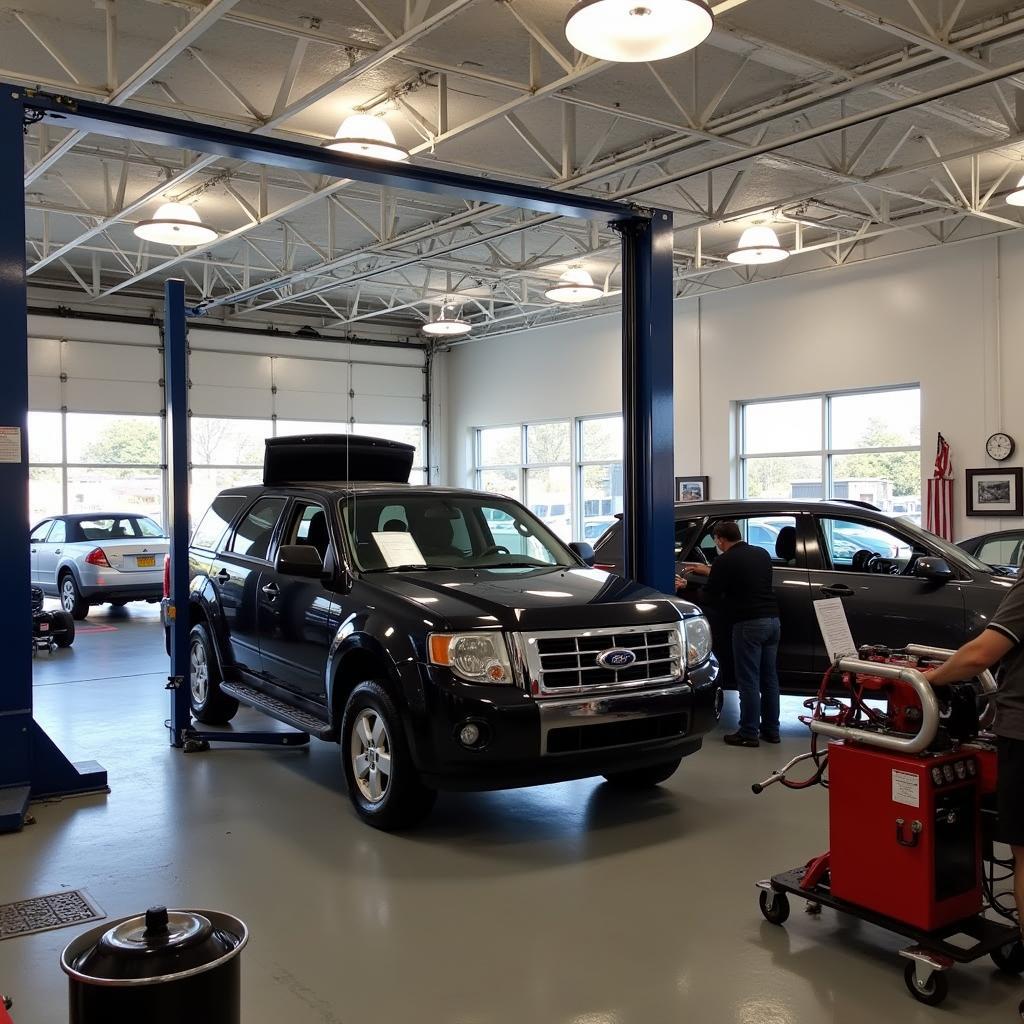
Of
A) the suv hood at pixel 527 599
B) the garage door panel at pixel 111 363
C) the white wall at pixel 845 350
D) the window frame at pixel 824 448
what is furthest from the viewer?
the garage door panel at pixel 111 363

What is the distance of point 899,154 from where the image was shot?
1260 centimetres

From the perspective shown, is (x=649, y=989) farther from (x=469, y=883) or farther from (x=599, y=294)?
(x=599, y=294)

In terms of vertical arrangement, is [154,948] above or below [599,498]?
below

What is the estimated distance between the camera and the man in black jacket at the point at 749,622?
679cm

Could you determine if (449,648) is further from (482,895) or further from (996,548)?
(996,548)

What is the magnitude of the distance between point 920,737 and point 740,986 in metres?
1.00

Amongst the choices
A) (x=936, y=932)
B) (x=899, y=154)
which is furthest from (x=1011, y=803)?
(x=899, y=154)

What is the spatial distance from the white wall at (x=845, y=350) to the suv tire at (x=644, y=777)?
9.82m

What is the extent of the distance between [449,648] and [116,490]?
16.7 m

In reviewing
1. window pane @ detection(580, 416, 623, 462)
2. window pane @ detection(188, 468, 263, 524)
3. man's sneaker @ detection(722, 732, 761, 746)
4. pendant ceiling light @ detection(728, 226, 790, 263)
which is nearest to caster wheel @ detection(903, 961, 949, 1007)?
man's sneaker @ detection(722, 732, 761, 746)

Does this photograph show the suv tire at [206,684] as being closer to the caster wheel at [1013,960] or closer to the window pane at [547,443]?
the caster wheel at [1013,960]

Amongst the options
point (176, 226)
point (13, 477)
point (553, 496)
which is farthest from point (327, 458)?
point (553, 496)

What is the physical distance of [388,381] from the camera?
75.9 feet

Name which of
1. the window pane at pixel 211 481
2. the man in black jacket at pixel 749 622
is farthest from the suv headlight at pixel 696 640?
the window pane at pixel 211 481
